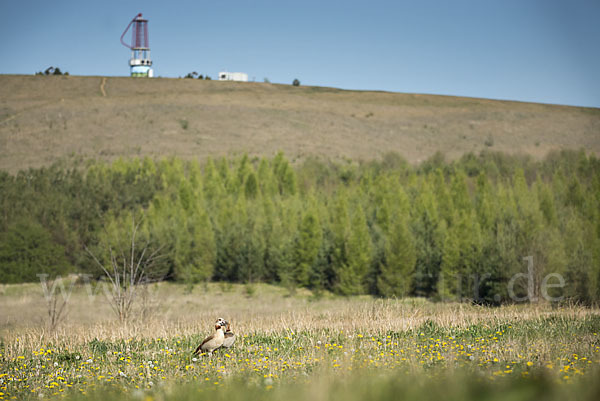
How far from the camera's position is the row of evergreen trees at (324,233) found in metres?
41.3

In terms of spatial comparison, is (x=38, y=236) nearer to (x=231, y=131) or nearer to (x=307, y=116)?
(x=231, y=131)

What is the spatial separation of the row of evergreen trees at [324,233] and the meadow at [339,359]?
25.1 metres

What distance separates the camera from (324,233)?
173ft

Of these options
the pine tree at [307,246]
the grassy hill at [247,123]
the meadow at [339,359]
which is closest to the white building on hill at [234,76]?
the grassy hill at [247,123]

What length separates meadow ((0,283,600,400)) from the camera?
5137 millimetres

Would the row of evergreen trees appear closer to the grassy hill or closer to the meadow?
the grassy hill

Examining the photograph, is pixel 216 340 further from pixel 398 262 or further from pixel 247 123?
pixel 247 123

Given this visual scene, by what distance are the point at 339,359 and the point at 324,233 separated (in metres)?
44.4

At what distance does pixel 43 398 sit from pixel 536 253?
35806mm

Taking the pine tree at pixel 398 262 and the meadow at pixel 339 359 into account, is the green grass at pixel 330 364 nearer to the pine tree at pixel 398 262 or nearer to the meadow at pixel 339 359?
the meadow at pixel 339 359

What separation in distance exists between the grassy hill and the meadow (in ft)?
251

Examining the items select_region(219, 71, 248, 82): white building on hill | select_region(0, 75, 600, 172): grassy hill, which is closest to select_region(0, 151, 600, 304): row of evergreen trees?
select_region(0, 75, 600, 172): grassy hill

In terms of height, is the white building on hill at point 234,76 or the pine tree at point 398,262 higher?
the white building on hill at point 234,76

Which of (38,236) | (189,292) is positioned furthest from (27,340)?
(38,236)
